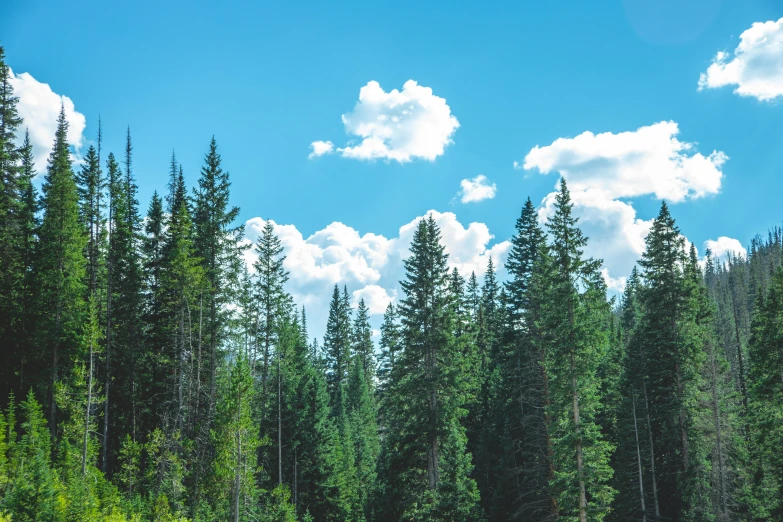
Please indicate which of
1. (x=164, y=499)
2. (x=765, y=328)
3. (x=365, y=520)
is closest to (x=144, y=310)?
(x=164, y=499)

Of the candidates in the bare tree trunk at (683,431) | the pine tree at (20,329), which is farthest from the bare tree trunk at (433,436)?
the pine tree at (20,329)

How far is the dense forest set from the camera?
2512 centimetres

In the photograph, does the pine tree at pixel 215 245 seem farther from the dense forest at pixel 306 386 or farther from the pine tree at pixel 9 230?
the pine tree at pixel 9 230

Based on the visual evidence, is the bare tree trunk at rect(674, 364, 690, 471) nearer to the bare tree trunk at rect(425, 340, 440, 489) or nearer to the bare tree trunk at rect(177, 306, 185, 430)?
the bare tree trunk at rect(425, 340, 440, 489)

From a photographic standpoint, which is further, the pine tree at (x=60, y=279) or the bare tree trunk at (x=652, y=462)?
the bare tree trunk at (x=652, y=462)

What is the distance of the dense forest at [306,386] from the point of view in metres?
25.1

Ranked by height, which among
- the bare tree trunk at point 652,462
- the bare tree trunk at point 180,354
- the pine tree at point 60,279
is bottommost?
the bare tree trunk at point 652,462

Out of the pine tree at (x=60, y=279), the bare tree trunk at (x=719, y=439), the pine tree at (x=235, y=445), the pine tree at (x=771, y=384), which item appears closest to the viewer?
the pine tree at (x=235, y=445)

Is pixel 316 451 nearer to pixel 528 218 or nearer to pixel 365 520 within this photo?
pixel 365 520

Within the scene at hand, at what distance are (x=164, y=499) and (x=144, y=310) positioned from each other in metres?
17.4

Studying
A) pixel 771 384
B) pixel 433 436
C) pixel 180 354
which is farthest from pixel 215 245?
pixel 771 384

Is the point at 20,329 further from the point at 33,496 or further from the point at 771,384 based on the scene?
the point at 771,384

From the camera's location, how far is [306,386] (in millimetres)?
40781

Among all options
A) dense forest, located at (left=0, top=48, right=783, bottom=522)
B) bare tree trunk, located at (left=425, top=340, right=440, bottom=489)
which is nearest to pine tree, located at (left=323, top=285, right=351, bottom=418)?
dense forest, located at (left=0, top=48, right=783, bottom=522)
